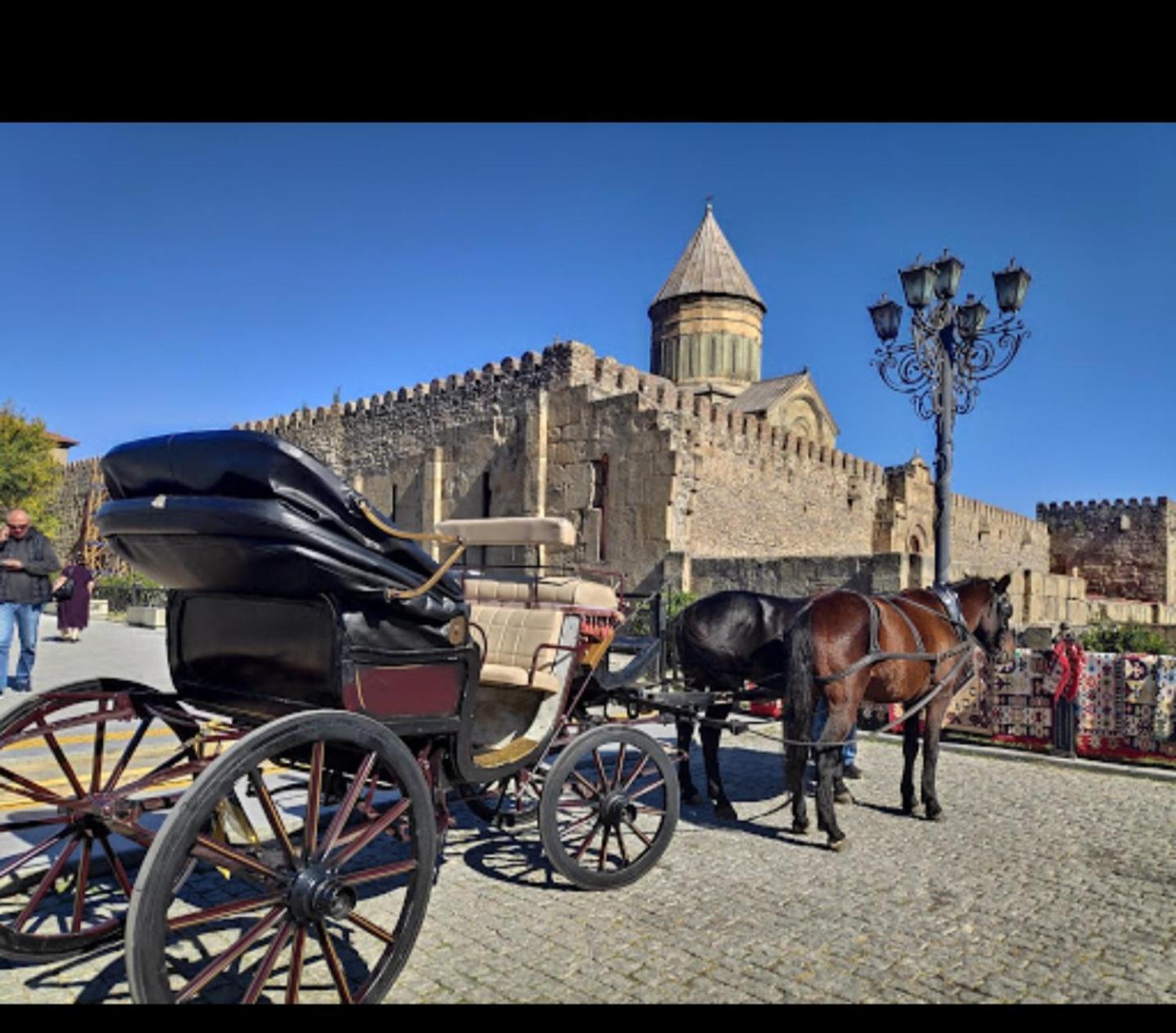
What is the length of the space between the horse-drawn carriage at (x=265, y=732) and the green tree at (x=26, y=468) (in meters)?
41.9

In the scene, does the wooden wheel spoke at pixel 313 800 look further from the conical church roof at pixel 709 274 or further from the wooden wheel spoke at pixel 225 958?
the conical church roof at pixel 709 274

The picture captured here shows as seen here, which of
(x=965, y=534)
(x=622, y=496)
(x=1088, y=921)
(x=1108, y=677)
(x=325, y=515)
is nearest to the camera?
(x=325, y=515)

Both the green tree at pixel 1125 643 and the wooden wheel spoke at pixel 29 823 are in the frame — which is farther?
the green tree at pixel 1125 643

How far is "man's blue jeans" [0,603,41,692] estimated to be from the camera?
27.9 ft

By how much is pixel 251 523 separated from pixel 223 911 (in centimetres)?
125

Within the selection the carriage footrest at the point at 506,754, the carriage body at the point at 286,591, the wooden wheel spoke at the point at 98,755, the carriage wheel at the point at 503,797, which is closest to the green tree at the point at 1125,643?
the carriage wheel at the point at 503,797

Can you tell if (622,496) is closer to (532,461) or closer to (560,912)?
Answer: (532,461)

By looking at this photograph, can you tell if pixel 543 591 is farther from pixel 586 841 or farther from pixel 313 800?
pixel 313 800

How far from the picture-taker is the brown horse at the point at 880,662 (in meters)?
5.48

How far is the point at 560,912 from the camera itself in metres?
4.18

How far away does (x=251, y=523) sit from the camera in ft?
9.94

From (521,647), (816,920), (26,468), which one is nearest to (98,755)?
(521,647)
